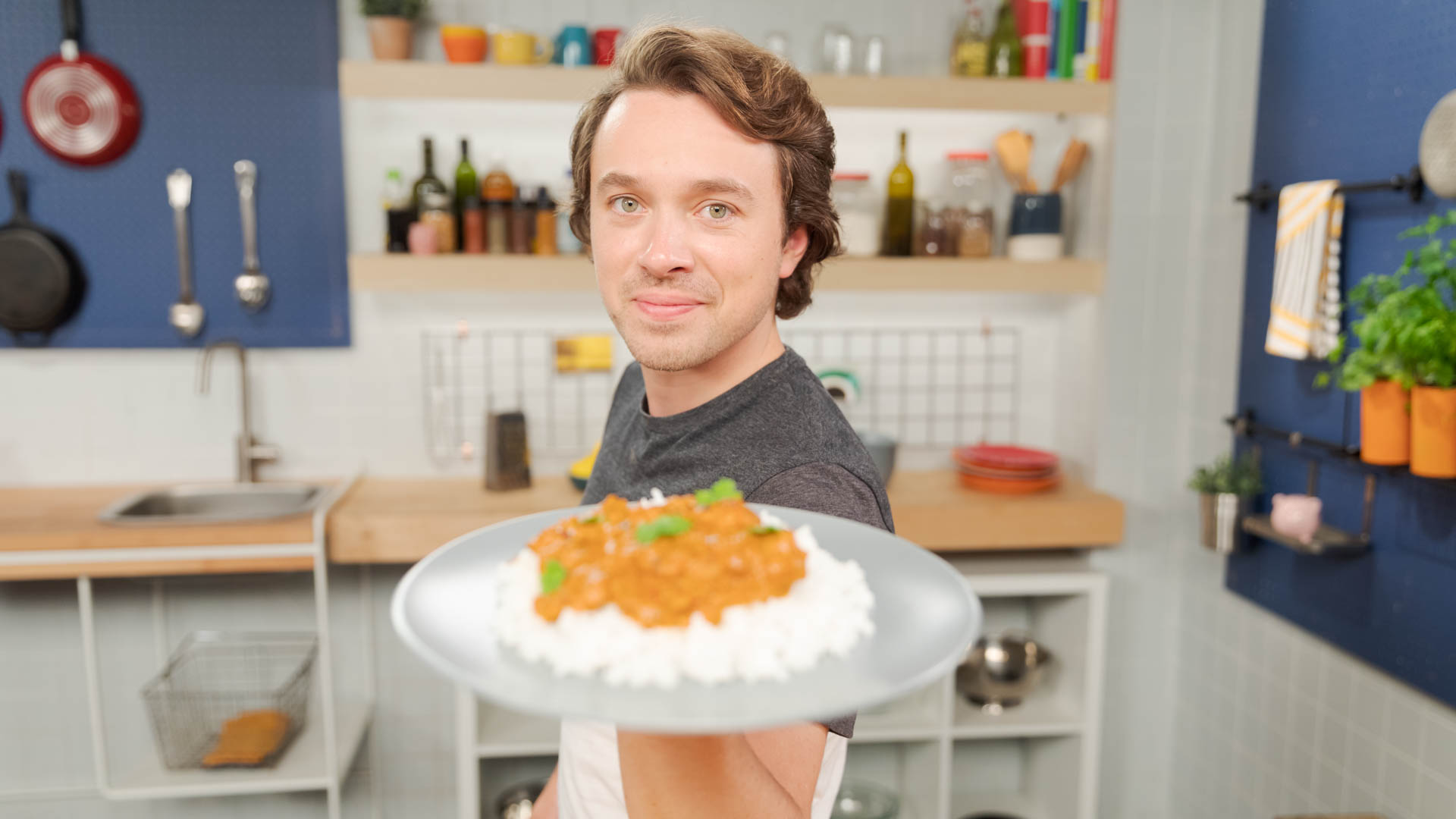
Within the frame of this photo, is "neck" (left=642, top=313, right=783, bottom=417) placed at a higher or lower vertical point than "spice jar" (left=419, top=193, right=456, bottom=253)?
lower

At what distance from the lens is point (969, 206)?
→ 2947mm

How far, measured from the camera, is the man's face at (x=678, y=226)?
3.34 ft

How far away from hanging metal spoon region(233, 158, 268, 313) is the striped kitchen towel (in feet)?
8.54

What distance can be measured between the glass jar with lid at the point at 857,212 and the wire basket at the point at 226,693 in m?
1.82

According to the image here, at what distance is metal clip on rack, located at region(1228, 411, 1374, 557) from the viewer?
2.15m

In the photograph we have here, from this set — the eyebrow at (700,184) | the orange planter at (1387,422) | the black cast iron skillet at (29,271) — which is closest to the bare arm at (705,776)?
the eyebrow at (700,184)

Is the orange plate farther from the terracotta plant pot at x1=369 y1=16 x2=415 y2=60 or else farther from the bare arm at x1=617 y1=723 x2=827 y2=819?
the bare arm at x1=617 y1=723 x2=827 y2=819

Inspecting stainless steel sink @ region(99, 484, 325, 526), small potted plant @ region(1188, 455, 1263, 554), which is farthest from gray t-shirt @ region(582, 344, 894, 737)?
stainless steel sink @ region(99, 484, 325, 526)

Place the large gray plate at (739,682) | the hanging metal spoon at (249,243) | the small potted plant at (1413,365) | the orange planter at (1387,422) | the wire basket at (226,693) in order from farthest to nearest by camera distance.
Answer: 1. the hanging metal spoon at (249,243)
2. the wire basket at (226,693)
3. the orange planter at (1387,422)
4. the small potted plant at (1413,365)
5. the large gray plate at (739,682)

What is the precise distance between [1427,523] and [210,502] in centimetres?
294

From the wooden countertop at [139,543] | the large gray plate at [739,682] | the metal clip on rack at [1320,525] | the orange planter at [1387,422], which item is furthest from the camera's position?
the wooden countertop at [139,543]

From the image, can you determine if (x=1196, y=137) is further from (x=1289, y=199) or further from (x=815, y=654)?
(x=815, y=654)

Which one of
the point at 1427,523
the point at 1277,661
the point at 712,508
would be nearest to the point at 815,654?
the point at 712,508

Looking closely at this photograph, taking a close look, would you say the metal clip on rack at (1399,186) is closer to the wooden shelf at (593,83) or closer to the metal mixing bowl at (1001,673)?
the wooden shelf at (593,83)
